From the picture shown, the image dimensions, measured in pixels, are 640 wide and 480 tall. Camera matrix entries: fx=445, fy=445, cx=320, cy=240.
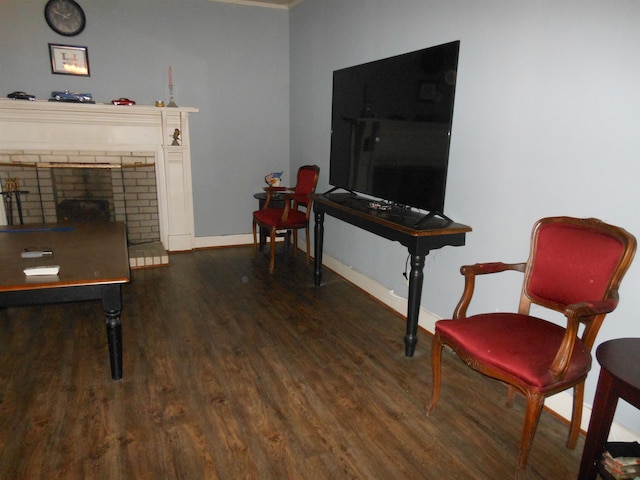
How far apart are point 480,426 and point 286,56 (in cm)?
432

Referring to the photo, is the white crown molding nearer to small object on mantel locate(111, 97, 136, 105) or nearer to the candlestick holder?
the candlestick holder

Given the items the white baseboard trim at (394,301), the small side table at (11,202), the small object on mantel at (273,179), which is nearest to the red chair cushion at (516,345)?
the white baseboard trim at (394,301)

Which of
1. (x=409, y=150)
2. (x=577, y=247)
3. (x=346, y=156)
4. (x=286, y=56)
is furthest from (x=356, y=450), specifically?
(x=286, y=56)

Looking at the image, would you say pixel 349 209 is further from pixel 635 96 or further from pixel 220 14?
pixel 220 14

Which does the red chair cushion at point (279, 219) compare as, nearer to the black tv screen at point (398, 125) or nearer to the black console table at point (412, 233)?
the black tv screen at point (398, 125)

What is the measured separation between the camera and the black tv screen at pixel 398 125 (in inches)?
99.5

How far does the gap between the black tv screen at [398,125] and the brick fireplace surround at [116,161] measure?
6.36 ft

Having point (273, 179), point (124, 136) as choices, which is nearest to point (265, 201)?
point (273, 179)

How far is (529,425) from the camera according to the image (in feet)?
5.44

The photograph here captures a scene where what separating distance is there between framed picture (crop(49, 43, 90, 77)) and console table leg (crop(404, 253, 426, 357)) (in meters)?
3.77

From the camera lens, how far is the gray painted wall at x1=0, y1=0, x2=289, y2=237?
416 cm

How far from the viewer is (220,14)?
184 inches

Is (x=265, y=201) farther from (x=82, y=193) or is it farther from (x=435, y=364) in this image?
(x=435, y=364)

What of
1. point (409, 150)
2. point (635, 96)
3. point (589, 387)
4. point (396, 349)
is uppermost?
point (635, 96)
